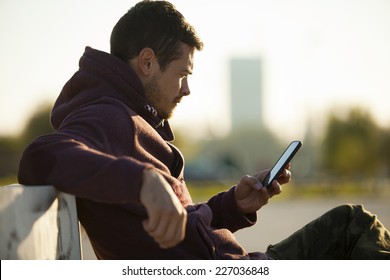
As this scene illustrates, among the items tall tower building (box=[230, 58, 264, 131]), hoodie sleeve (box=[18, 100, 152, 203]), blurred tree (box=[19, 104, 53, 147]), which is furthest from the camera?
tall tower building (box=[230, 58, 264, 131])

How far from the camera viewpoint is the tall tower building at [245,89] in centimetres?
10688

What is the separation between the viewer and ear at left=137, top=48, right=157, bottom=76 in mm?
2975

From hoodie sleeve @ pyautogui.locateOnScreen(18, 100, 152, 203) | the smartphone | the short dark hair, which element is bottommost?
the smartphone

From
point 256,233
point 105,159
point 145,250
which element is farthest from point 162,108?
point 256,233

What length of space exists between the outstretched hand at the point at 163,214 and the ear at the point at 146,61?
0.99 m

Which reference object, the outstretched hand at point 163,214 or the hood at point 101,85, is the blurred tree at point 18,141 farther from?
the outstretched hand at point 163,214

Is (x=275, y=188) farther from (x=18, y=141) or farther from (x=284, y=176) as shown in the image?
(x=18, y=141)

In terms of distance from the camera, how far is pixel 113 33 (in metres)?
3.09

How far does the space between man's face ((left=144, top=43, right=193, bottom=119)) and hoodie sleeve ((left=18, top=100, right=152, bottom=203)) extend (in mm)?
436

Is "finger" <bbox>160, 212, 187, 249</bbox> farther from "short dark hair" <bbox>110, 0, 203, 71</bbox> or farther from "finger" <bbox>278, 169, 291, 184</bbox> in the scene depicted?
"finger" <bbox>278, 169, 291, 184</bbox>

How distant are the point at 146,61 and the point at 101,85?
27 cm

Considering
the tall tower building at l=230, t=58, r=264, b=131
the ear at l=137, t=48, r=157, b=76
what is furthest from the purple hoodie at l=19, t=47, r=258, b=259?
the tall tower building at l=230, t=58, r=264, b=131

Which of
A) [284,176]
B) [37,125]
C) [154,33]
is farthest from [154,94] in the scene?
[37,125]
